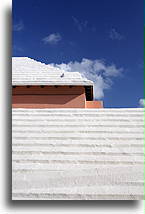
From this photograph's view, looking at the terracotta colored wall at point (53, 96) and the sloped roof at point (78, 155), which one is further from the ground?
the terracotta colored wall at point (53, 96)

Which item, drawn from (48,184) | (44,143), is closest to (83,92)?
(44,143)

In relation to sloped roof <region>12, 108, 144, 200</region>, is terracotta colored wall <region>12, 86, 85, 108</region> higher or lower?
higher

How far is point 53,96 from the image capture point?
3.91 m

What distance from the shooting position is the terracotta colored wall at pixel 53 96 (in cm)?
377

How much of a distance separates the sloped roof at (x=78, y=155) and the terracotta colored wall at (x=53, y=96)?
133 cm

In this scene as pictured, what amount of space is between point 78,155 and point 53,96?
200 centimetres

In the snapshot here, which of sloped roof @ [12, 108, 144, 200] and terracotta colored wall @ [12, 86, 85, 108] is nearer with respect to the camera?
sloped roof @ [12, 108, 144, 200]

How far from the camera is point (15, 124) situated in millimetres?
2184

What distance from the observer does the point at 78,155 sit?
197 cm

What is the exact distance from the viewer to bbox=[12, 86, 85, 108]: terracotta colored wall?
3.77 metres

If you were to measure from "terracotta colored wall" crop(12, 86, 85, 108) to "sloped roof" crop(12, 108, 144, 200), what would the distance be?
133 cm

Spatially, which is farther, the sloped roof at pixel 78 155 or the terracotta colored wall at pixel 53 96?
the terracotta colored wall at pixel 53 96

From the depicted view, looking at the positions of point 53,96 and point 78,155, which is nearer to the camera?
point 78,155

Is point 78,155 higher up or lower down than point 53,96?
lower down
